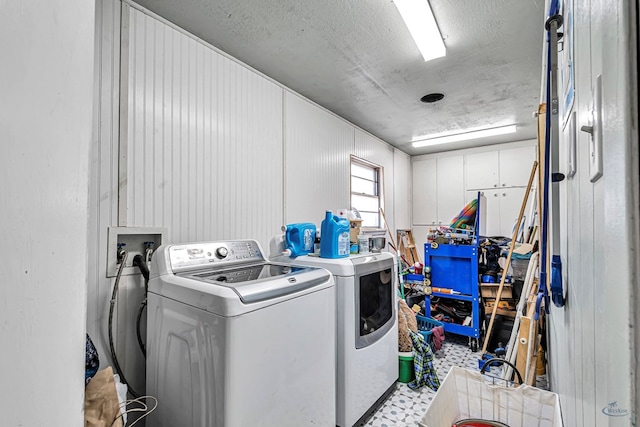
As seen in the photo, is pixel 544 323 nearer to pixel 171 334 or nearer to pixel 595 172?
pixel 595 172

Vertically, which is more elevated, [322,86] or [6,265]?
[322,86]

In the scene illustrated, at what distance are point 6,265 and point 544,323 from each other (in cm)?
289

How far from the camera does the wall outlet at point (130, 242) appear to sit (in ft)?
5.39

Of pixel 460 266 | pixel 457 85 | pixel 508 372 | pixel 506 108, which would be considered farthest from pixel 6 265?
pixel 506 108

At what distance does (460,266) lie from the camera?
3.45 metres

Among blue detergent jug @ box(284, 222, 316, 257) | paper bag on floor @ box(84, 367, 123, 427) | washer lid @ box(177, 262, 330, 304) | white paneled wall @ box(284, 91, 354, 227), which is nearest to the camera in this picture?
paper bag on floor @ box(84, 367, 123, 427)

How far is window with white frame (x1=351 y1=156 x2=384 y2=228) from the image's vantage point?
4184 millimetres

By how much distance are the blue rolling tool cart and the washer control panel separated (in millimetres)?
2423

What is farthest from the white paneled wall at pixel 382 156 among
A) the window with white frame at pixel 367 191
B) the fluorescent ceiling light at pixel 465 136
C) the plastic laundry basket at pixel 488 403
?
the plastic laundry basket at pixel 488 403

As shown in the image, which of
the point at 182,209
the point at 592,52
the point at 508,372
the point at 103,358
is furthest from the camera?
the point at 508,372

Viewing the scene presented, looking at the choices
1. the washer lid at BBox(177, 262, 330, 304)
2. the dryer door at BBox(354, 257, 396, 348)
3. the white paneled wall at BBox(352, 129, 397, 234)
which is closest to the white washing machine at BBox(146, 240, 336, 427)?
the washer lid at BBox(177, 262, 330, 304)

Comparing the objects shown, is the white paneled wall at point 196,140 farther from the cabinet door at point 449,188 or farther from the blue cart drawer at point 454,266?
the cabinet door at point 449,188

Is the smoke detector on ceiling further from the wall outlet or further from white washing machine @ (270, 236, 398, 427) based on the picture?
the wall outlet

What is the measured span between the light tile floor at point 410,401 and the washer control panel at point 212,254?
1441 millimetres
